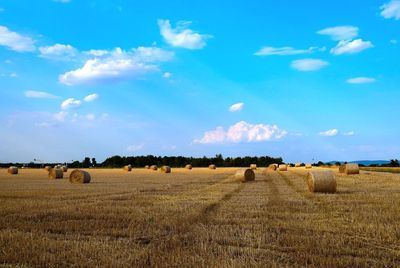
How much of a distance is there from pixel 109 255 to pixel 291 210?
690 cm

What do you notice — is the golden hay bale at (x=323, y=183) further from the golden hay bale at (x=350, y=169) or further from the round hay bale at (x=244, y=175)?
the golden hay bale at (x=350, y=169)

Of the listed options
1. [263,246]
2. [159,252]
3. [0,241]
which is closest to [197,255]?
[159,252]

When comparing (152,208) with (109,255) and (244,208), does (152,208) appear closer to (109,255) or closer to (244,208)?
(244,208)

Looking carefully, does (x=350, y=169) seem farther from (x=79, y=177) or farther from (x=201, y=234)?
(x=201, y=234)

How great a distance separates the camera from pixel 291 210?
13219 mm

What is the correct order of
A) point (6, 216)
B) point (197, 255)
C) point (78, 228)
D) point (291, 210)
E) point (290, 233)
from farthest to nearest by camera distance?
point (291, 210), point (6, 216), point (78, 228), point (290, 233), point (197, 255)

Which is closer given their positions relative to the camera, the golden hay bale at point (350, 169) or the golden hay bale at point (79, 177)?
the golden hay bale at point (79, 177)

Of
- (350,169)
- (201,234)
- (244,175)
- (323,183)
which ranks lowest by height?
(201,234)

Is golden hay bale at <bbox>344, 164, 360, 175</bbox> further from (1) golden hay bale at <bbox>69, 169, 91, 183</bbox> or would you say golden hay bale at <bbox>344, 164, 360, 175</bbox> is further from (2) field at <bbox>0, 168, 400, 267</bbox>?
(2) field at <bbox>0, 168, 400, 267</bbox>

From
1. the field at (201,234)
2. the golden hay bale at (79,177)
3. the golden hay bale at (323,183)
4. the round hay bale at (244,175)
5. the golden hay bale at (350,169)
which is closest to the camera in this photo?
the field at (201,234)

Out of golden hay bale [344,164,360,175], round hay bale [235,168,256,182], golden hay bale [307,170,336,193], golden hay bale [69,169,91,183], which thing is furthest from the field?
golden hay bale [344,164,360,175]

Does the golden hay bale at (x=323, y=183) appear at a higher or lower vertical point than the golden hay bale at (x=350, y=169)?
lower

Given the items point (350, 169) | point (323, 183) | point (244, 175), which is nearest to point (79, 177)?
point (244, 175)

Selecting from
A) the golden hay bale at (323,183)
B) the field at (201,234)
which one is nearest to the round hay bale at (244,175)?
the golden hay bale at (323,183)
